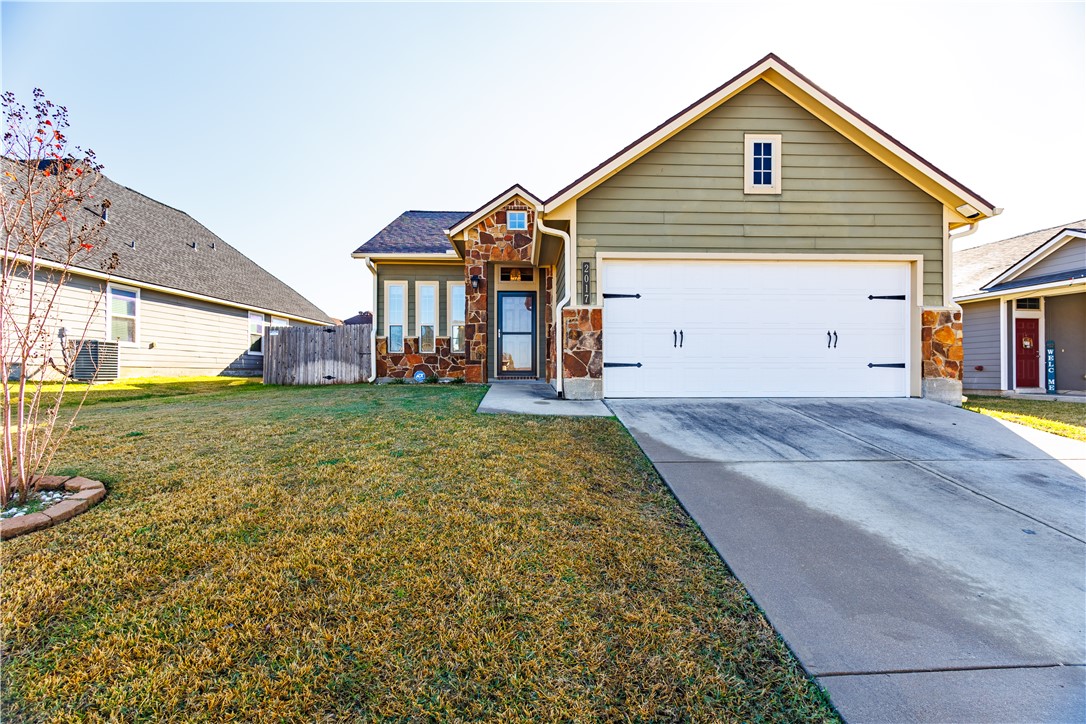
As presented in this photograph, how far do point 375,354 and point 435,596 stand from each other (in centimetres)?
1040

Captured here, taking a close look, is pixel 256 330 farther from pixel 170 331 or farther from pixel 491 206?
pixel 491 206

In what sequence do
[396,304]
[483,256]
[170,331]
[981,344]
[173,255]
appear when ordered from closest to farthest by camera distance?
[483,256], [396,304], [981,344], [170,331], [173,255]

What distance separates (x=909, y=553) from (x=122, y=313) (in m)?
15.6

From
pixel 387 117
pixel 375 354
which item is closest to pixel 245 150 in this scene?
pixel 387 117

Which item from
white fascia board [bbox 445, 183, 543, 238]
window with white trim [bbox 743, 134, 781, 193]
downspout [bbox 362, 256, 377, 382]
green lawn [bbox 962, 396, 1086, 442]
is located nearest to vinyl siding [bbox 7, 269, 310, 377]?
downspout [bbox 362, 256, 377, 382]

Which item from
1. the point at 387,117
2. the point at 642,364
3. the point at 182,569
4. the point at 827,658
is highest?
the point at 387,117

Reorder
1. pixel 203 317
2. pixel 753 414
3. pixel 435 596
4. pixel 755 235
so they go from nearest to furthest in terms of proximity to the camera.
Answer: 1. pixel 435 596
2. pixel 753 414
3. pixel 755 235
4. pixel 203 317

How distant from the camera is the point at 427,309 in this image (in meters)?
12.0

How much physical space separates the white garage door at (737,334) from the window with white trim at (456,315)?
6.16 m

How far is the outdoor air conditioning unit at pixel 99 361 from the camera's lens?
399 inches

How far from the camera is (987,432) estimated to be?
16.1ft

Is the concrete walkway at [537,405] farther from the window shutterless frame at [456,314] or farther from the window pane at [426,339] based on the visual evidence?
the window pane at [426,339]

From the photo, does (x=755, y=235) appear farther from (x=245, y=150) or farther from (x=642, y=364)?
(x=245, y=150)

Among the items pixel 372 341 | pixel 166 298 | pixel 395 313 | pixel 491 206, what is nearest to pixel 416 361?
pixel 372 341
